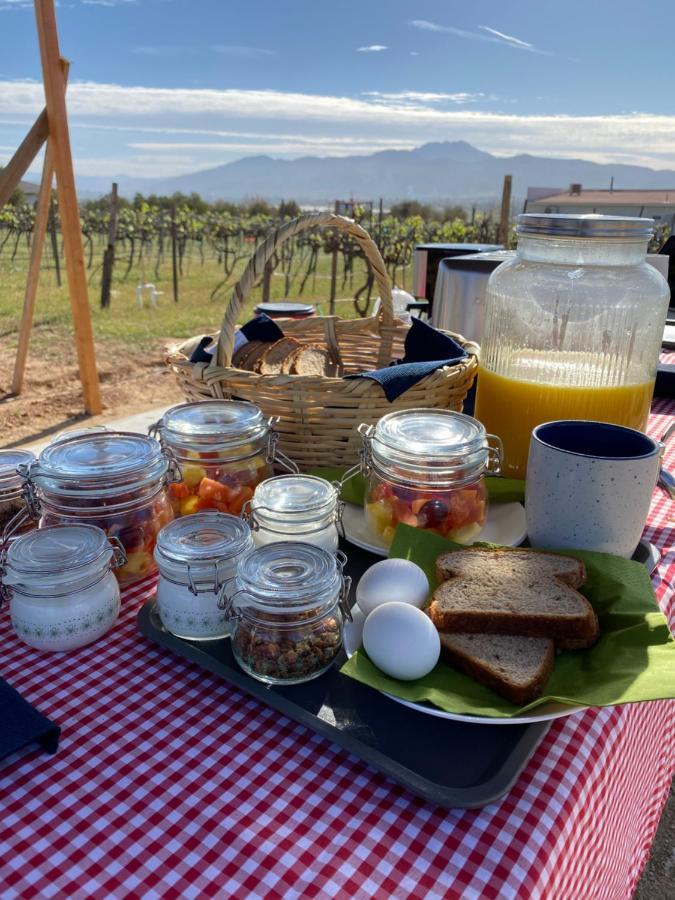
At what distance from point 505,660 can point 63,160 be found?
3.19m

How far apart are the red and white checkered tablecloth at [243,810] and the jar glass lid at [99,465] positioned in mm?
170

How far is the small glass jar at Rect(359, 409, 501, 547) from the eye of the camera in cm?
72

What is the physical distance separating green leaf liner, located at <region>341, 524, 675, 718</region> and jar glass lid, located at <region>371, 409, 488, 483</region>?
0.16 metres

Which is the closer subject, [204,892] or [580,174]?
[204,892]

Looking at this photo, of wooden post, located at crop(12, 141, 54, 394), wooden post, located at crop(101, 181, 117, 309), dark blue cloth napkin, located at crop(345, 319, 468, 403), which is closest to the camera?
dark blue cloth napkin, located at crop(345, 319, 468, 403)

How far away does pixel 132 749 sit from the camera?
1.72 feet

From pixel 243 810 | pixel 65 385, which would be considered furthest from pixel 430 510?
pixel 65 385

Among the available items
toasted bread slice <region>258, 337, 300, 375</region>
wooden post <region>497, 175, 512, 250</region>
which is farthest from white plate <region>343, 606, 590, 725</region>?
wooden post <region>497, 175, 512, 250</region>

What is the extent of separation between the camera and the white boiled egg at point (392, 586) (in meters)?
0.60

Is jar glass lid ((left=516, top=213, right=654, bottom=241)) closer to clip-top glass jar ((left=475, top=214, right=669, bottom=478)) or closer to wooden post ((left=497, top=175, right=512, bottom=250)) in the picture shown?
clip-top glass jar ((left=475, top=214, right=669, bottom=478))

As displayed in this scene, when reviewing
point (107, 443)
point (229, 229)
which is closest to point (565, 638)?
point (107, 443)

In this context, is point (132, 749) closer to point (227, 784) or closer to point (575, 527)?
point (227, 784)

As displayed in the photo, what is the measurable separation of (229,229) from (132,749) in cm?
1127

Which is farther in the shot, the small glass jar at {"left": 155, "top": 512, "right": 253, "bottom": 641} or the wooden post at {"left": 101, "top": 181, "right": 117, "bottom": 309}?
the wooden post at {"left": 101, "top": 181, "right": 117, "bottom": 309}
